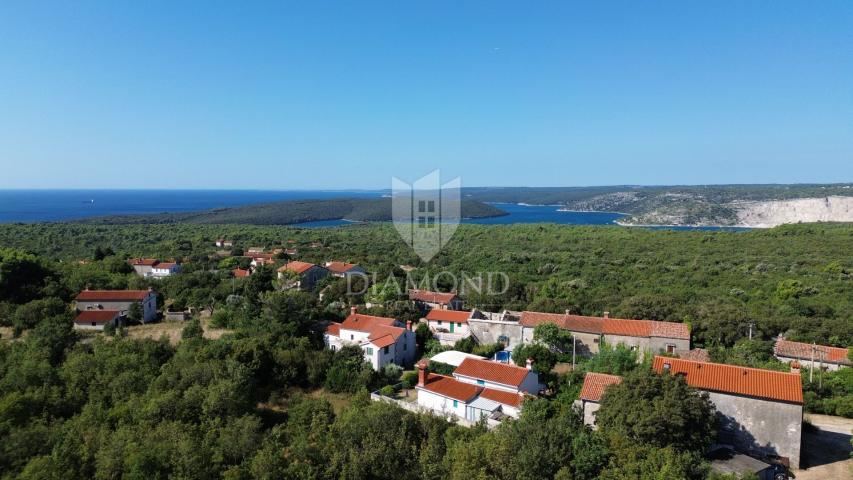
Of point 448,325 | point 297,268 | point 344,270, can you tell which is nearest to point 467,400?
point 448,325

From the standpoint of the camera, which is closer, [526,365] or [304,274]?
[526,365]

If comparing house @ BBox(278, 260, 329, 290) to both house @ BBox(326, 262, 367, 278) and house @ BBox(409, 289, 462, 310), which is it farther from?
house @ BBox(409, 289, 462, 310)

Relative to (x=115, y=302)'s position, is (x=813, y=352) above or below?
below

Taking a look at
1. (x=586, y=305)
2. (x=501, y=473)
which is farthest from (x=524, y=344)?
(x=501, y=473)

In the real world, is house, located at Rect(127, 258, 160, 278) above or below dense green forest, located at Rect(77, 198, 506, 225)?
below

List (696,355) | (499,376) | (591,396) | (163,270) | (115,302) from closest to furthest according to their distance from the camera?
(591,396), (499,376), (696,355), (115,302), (163,270)

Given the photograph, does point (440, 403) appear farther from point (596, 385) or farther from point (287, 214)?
point (287, 214)

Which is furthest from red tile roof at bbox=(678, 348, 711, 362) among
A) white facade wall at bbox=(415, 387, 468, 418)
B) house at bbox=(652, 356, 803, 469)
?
white facade wall at bbox=(415, 387, 468, 418)
